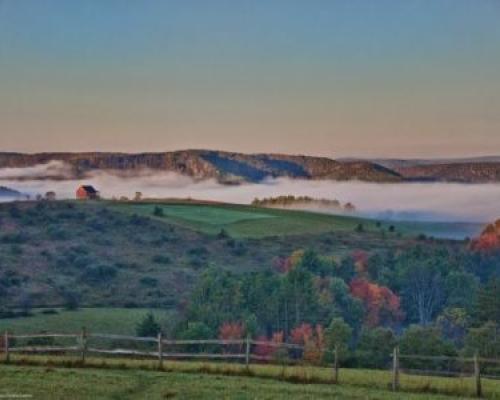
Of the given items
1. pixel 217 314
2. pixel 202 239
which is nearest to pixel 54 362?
pixel 217 314

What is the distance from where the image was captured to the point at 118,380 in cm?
3869

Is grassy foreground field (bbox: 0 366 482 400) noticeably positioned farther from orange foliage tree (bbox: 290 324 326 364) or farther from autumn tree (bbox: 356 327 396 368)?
orange foliage tree (bbox: 290 324 326 364)

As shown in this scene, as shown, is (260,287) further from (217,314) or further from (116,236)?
(116,236)

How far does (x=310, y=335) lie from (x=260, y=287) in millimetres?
15161

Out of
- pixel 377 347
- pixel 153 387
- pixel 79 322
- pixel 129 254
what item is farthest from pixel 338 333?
pixel 129 254

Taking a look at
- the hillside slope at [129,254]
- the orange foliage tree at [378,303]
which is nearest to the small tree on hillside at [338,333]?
the orange foliage tree at [378,303]

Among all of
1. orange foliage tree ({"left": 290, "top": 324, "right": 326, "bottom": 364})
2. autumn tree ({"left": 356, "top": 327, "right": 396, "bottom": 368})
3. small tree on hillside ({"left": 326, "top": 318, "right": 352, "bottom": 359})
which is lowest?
orange foliage tree ({"left": 290, "top": 324, "right": 326, "bottom": 364})

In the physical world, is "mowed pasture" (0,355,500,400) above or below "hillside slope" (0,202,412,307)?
above

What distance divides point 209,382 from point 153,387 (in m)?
2.84

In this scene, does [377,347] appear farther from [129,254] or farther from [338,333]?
[129,254]

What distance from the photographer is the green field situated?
104 meters

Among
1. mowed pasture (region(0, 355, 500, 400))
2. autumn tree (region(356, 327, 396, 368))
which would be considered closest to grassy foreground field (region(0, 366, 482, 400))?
mowed pasture (region(0, 355, 500, 400))

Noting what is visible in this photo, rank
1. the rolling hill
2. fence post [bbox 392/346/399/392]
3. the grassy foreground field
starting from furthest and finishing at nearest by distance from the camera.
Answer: the rolling hill < fence post [bbox 392/346/399/392] < the grassy foreground field

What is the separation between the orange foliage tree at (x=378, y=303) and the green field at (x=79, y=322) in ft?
102
